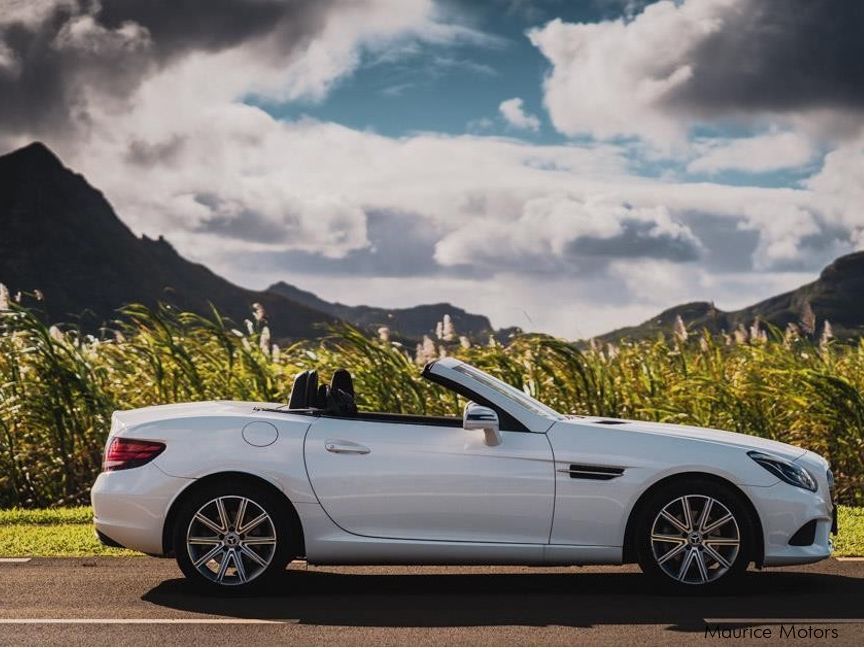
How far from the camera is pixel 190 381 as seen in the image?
15.5m

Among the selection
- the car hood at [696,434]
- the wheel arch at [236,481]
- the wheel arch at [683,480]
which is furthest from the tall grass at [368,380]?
the wheel arch at [683,480]

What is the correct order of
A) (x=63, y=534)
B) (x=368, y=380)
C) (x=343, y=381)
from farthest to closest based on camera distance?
1. (x=368, y=380)
2. (x=63, y=534)
3. (x=343, y=381)

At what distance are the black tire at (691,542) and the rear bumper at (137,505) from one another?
2895mm

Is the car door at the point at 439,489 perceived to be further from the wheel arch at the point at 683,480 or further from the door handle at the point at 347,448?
the wheel arch at the point at 683,480

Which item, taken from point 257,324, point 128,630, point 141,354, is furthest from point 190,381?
point 128,630

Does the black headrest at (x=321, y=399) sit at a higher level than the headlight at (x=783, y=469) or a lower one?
higher

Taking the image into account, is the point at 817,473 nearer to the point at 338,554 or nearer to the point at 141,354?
the point at 338,554

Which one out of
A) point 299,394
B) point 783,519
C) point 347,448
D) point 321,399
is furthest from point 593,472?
point 299,394

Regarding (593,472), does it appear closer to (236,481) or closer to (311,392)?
(311,392)

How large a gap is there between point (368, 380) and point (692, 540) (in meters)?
7.99

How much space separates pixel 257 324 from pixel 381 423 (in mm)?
9296

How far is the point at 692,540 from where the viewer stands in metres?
7.98

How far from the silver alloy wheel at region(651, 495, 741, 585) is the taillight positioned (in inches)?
125

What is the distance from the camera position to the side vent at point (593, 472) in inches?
316
